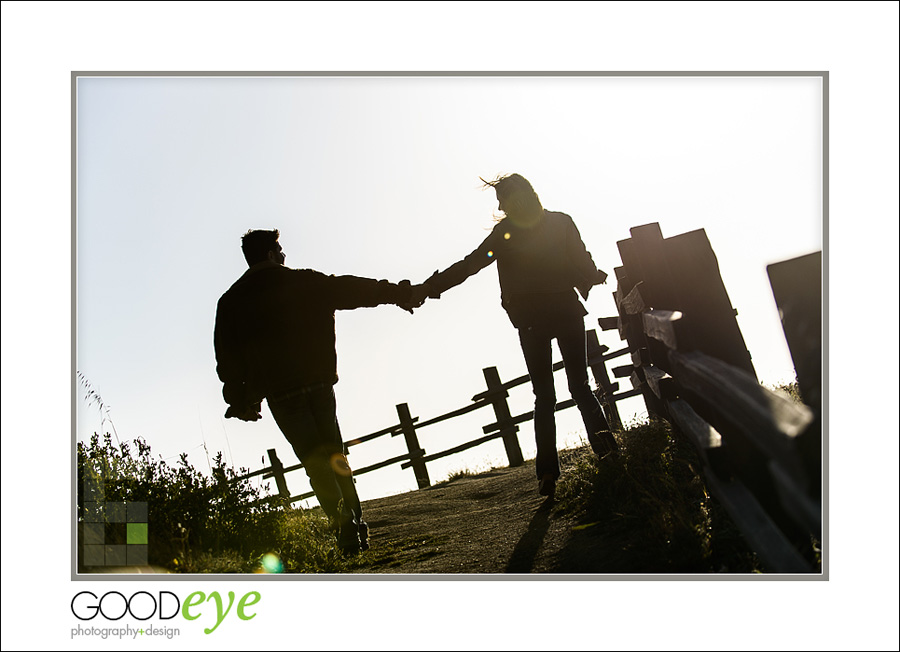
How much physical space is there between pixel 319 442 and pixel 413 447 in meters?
5.42

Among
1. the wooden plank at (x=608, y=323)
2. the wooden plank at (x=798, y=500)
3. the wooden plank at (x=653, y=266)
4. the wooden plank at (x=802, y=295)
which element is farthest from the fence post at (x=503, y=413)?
the wooden plank at (x=798, y=500)

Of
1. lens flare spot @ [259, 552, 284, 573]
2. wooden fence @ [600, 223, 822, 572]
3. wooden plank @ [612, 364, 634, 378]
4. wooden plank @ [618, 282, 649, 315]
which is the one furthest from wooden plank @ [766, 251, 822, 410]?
wooden plank @ [612, 364, 634, 378]

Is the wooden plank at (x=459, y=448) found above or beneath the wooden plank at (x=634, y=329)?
beneath

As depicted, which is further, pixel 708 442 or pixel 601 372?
pixel 601 372

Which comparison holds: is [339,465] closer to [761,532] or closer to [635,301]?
[635,301]

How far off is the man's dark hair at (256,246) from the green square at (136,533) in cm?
164

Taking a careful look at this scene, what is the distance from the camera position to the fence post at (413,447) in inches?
375

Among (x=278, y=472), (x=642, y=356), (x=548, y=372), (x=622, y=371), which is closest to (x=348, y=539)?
(x=548, y=372)

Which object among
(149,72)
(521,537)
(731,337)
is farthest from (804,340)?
(149,72)

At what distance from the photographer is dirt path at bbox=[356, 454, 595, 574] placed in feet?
11.9

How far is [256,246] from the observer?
4.49 metres

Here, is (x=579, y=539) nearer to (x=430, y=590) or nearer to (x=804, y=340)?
(x=430, y=590)

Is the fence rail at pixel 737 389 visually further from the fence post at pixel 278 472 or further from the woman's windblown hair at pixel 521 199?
the fence post at pixel 278 472

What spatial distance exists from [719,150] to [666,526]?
229 cm
